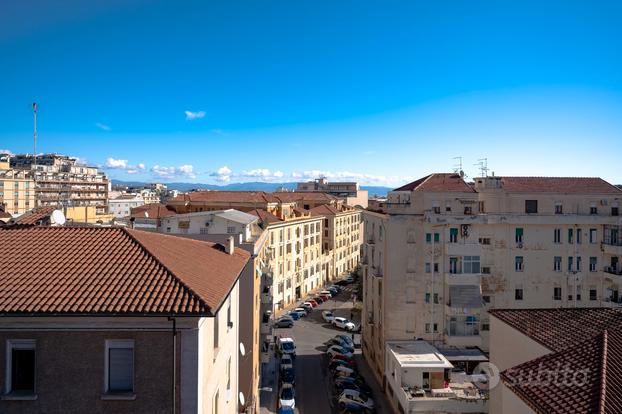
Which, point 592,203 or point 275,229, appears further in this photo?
point 275,229

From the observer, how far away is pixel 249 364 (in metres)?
26.4

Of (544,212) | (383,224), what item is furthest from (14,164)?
(544,212)

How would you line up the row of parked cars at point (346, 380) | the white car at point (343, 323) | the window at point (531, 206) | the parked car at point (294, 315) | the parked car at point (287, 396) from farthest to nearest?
1. the parked car at point (294, 315)
2. the white car at point (343, 323)
3. the window at point (531, 206)
4. the row of parked cars at point (346, 380)
5. the parked car at point (287, 396)

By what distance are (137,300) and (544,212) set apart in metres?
35.7

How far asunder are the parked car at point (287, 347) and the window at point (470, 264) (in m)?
18.3

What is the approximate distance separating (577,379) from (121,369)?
474 inches

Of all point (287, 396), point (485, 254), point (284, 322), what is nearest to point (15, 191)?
point (284, 322)

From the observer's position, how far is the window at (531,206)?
3728 centimetres

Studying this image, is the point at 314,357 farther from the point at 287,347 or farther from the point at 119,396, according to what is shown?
the point at 119,396

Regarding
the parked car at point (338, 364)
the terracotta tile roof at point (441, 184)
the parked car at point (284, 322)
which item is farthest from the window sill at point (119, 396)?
the parked car at point (284, 322)

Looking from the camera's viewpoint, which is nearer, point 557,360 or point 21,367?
point 21,367

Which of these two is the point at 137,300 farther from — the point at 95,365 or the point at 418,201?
the point at 418,201

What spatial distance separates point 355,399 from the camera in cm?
3347

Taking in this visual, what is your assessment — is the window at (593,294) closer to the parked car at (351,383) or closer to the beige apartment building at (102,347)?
the parked car at (351,383)
